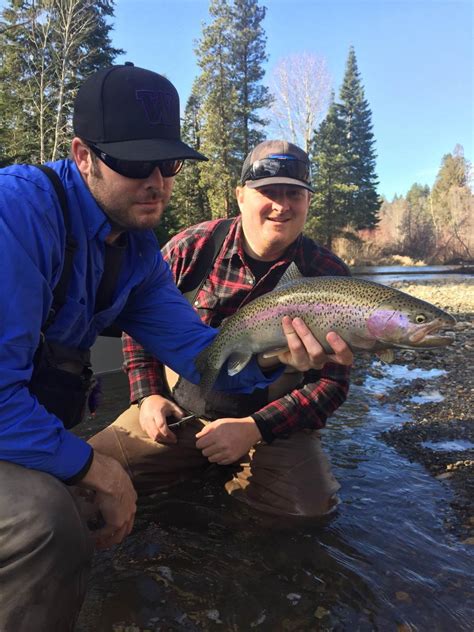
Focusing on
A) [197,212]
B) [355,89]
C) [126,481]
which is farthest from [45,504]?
[355,89]

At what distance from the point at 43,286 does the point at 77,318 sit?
1.21 ft

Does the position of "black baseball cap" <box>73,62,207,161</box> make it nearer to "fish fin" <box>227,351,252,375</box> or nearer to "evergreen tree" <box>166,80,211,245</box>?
"fish fin" <box>227,351,252,375</box>

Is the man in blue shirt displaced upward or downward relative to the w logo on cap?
downward

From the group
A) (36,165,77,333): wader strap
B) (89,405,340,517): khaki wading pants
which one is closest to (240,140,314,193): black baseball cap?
(36,165,77,333): wader strap

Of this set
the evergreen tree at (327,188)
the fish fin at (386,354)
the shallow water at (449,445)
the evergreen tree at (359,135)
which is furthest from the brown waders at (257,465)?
the evergreen tree at (359,135)

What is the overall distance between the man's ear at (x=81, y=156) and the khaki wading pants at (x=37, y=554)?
4.52ft

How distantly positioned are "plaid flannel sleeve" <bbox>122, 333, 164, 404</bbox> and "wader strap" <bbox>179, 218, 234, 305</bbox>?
0.56 m

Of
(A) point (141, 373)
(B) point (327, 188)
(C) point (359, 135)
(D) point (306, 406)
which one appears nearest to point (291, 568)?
(D) point (306, 406)

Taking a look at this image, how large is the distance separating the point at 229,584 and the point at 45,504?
120 cm

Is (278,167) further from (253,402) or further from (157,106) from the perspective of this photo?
(253,402)

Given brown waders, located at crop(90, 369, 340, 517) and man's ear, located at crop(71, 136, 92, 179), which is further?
brown waders, located at crop(90, 369, 340, 517)

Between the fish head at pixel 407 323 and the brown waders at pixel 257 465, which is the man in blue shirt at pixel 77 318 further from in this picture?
the brown waders at pixel 257 465

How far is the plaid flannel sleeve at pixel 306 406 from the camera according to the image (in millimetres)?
3258

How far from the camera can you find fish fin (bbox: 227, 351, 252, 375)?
294 centimetres
